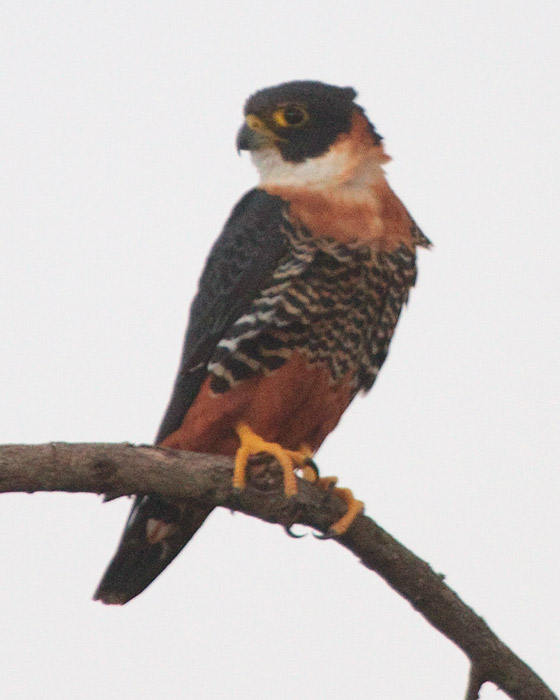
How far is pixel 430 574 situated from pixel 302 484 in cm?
57

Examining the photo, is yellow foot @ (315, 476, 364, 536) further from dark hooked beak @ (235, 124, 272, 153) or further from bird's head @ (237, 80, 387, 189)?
dark hooked beak @ (235, 124, 272, 153)

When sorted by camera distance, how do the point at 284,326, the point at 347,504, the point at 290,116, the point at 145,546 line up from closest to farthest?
the point at 347,504 < the point at 284,326 < the point at 145,546 < the point at 290,116

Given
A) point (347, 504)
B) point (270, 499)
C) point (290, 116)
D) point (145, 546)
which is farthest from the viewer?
point (290, 116)

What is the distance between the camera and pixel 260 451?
4035mm

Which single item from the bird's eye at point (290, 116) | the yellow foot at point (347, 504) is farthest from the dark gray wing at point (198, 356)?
the yellow foot at point (347, 504)

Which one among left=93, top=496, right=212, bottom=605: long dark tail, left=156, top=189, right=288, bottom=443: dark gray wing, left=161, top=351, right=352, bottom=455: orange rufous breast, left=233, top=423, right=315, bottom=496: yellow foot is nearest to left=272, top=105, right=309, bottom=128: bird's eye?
left=156, top=189, right=288, bottom=443: dark gray wing

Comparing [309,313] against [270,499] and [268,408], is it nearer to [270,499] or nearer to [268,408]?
[268,408]

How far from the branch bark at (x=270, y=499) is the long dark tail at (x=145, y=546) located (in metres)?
0.64

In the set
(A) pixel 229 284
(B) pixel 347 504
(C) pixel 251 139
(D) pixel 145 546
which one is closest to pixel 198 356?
(A) pixel 229 284

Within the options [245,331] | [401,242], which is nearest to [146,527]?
[245,331]

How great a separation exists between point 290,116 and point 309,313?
3.58ft

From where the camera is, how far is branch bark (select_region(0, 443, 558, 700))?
3029mm

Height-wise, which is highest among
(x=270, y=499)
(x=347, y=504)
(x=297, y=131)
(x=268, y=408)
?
(x=297, y=131)

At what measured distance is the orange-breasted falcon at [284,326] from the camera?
4.19 metres
